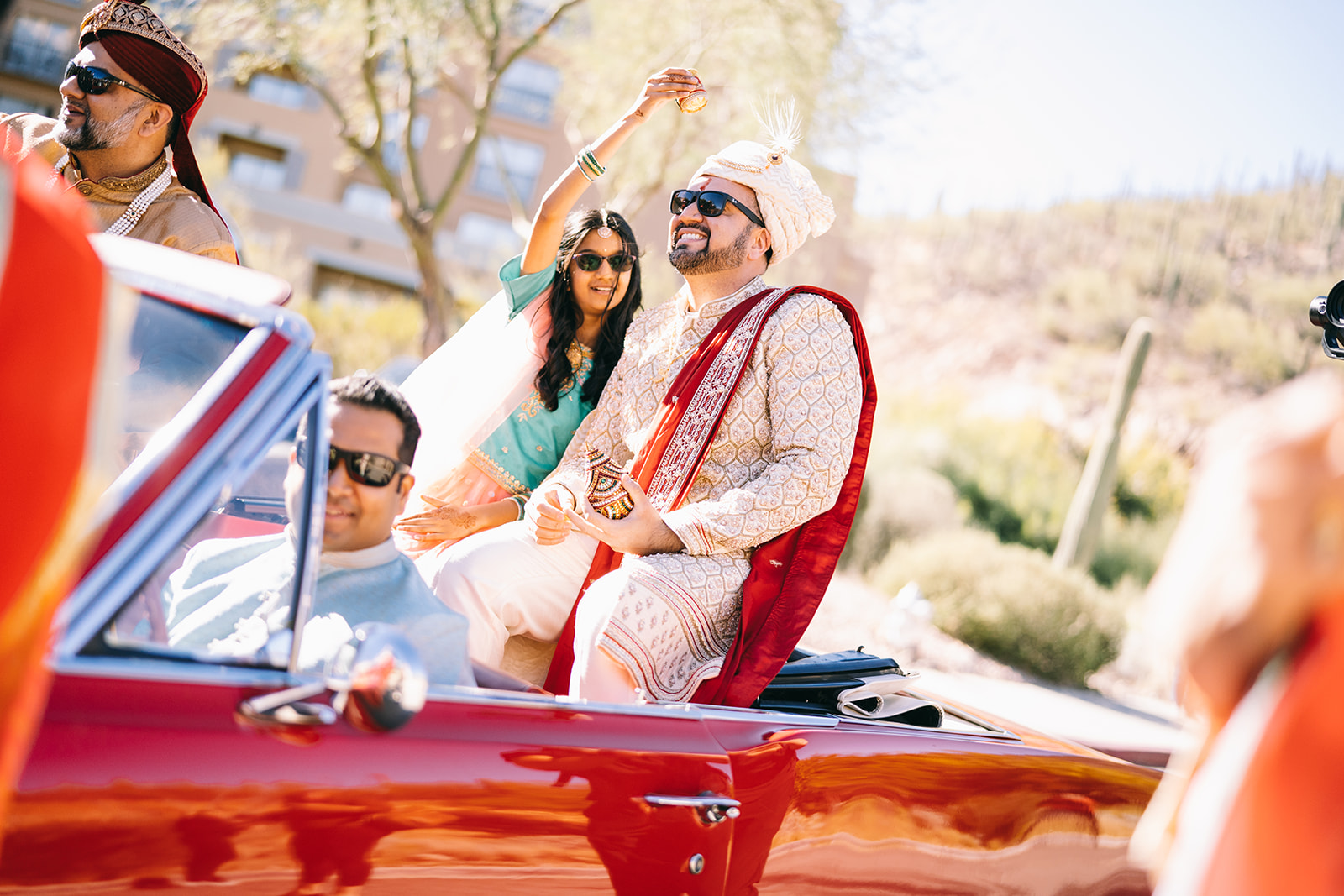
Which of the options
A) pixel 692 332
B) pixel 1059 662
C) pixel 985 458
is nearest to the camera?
pixel 692 332

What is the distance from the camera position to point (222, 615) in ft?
5.95

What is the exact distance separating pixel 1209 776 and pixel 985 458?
653 inches

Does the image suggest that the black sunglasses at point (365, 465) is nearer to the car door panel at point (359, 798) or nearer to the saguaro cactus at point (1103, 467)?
the car door panel at point (359, 798)

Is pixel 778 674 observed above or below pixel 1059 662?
above

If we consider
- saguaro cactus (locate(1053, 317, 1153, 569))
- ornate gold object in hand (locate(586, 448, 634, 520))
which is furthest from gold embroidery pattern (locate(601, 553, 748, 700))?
saguaro cactus (locate(1053, 317, 1153, 569))

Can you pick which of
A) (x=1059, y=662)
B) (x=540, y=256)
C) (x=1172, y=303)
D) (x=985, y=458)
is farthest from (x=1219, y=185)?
(x=540, y=256)

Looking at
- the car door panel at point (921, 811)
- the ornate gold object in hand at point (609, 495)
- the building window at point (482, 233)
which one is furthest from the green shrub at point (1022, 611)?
the building window at point (482, 233)

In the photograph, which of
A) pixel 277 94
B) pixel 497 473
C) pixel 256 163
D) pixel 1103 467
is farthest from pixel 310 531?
pixel 277 94

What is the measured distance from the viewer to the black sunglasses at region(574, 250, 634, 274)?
3598 mm

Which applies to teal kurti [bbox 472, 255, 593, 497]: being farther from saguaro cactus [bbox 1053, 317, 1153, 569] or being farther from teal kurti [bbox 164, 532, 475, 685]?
saguaro cactus [bbox 1053, 317, 1153, 569]

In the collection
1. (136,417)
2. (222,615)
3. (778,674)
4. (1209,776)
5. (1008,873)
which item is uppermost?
(136,417)

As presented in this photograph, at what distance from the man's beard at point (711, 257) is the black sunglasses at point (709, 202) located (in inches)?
2.1

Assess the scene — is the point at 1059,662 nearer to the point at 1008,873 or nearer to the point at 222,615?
the point at 1008,873

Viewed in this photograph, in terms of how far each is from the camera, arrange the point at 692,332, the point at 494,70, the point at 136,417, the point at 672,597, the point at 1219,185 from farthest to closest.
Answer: the point at 1219,185 → the point at 494,70 → the point at 692,332 → the point at 672,597 → the point at 136,417
